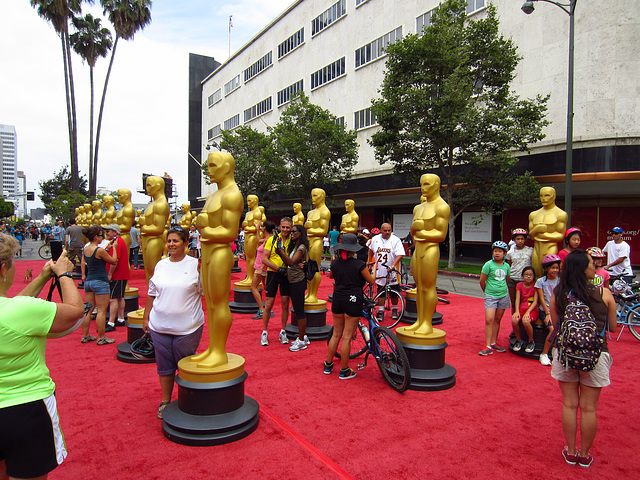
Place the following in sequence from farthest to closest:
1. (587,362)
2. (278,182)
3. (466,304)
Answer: (278,182)
(466,304)
(587,362)

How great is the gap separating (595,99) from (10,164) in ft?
613

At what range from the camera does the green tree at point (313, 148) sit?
73.4 ft

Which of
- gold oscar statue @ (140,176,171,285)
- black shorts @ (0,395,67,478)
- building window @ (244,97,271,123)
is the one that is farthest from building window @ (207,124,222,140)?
black shorts @ (0,395,67,478)

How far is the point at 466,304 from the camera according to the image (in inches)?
393

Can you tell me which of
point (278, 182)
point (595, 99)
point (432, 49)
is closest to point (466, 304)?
point (432, 49)

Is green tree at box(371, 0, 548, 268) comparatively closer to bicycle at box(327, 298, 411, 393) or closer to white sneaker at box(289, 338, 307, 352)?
white sneaker at box(289, 338, 307, 352)

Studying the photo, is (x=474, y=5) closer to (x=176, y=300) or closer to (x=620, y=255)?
(x=620, y=255)

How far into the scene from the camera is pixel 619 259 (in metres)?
8.13

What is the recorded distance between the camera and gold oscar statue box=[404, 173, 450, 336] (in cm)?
505

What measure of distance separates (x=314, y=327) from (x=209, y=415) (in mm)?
3347

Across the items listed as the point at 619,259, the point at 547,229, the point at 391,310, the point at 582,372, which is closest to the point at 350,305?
the point at 582,372

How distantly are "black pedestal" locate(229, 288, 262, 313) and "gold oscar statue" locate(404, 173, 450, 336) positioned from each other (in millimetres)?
4372

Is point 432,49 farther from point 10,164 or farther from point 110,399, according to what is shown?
point 10,164

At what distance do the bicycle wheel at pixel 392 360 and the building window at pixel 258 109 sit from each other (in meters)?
35.0
